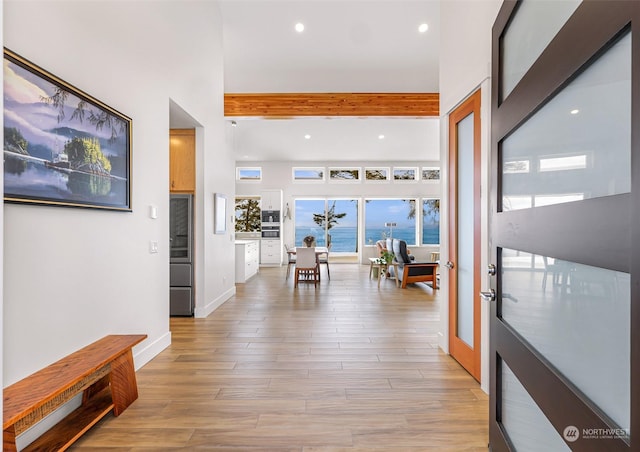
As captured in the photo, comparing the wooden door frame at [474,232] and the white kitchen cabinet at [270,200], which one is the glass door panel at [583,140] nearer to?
the wooden door frame at [474,232]

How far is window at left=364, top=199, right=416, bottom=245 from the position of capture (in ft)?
34.2

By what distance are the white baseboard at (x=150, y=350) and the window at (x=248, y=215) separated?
6.91m

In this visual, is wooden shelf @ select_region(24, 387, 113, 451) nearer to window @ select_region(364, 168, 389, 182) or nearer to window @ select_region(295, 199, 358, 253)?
window @ select_region(295, 199, 358, 253)

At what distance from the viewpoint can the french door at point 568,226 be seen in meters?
0.70

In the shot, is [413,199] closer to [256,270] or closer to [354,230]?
[354,230]

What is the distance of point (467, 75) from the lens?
2643mm

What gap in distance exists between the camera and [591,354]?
2.82 feet

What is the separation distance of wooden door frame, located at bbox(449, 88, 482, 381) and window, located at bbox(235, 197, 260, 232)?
7758 mm

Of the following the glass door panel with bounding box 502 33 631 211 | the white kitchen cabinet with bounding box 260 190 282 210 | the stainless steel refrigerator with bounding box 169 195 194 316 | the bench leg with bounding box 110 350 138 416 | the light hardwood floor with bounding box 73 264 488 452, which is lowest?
the light hardwood floor with bounding box 73 264 488 452

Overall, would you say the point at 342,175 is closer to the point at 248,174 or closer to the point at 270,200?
the point at 270,200

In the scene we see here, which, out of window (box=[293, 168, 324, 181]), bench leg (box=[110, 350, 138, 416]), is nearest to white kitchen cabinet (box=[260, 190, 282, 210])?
window (box=[293, 168, 324, 181])

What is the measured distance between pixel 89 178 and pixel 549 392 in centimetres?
272

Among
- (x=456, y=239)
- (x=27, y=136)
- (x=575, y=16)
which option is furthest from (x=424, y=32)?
(x=27, y=136)

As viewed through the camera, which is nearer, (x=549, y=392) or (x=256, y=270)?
(x=549, y=392)
